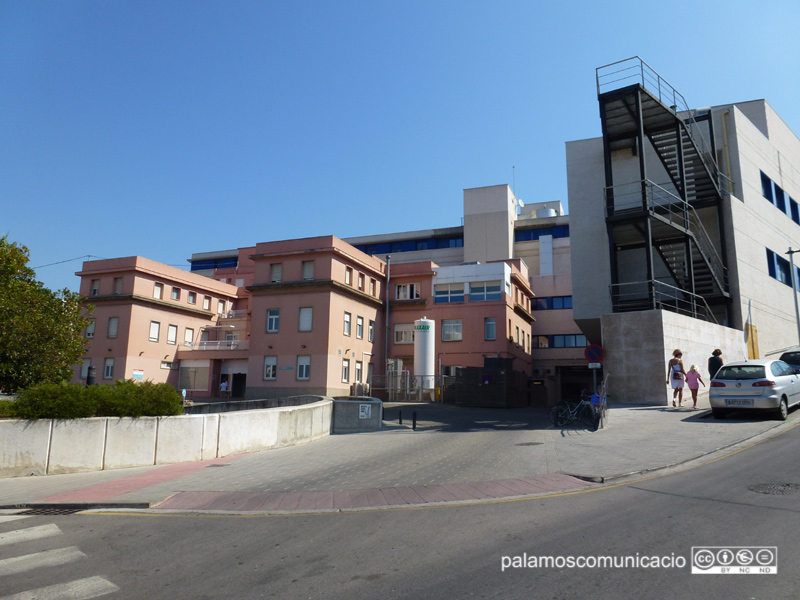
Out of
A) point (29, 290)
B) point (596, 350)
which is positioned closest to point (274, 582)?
point (596, 350)

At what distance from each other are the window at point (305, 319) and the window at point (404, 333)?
29.7 ft

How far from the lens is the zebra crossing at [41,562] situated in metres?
4.70

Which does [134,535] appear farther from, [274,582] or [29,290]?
[29,290]

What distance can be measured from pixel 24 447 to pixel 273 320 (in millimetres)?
28290

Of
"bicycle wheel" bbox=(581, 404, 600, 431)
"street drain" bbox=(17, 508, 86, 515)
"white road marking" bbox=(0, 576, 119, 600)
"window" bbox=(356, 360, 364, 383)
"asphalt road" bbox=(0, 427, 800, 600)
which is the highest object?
"window" bbox=(356, 360, 364, 383)

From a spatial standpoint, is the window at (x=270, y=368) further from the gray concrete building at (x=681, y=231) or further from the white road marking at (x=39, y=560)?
the white road marking at (x=39, y=560)

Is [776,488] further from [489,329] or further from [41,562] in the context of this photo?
[489,329]

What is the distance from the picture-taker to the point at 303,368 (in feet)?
121

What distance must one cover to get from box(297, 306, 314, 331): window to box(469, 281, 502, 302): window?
12499 mm

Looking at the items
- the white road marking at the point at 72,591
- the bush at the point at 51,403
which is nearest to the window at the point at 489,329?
the bush at the point at 51,403

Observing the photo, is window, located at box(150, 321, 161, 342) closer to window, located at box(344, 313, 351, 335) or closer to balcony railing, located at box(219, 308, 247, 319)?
balcony railing, located at box(219, 308, 247, 319)

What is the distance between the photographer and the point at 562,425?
15977mm

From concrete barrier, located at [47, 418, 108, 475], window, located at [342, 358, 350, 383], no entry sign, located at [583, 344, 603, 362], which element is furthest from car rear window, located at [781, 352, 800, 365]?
window, located at [342, 358, 350, 383]

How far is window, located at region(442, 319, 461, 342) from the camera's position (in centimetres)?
4194
